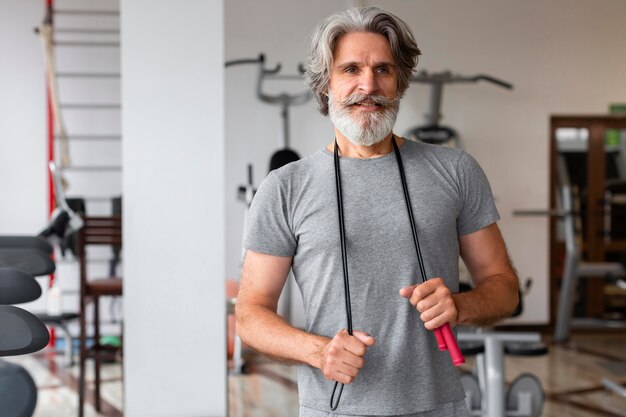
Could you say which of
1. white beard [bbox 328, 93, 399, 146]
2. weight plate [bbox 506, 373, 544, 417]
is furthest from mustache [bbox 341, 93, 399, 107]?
weight plate [bbox 506, 373, 544, 417]

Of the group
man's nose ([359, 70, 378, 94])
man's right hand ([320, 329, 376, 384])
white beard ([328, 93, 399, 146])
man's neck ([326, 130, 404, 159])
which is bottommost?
man's right hand ([320, 329, 376, 384])

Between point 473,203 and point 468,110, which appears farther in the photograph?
point 468,110

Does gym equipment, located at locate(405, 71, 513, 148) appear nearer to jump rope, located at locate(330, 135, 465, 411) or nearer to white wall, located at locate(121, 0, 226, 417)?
white wall, located at locate(121, 0, 226, 417)

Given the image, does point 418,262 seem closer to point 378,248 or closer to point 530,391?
point 378,248

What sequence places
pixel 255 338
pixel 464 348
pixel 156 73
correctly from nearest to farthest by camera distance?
pixel 255 338, pixel 156 73, pixel 464 348

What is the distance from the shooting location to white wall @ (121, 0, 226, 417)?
108 inches

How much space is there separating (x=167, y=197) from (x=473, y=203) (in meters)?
1.51

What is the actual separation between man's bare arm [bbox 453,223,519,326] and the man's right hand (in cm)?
24

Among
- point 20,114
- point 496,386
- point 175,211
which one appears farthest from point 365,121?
point 20,114

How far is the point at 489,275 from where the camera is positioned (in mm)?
1496

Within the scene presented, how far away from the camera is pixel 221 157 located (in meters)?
2.77

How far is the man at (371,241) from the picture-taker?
1.39 meters

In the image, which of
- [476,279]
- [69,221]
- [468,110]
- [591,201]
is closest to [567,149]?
[591,201]

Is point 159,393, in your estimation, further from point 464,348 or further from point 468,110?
point 468,110
